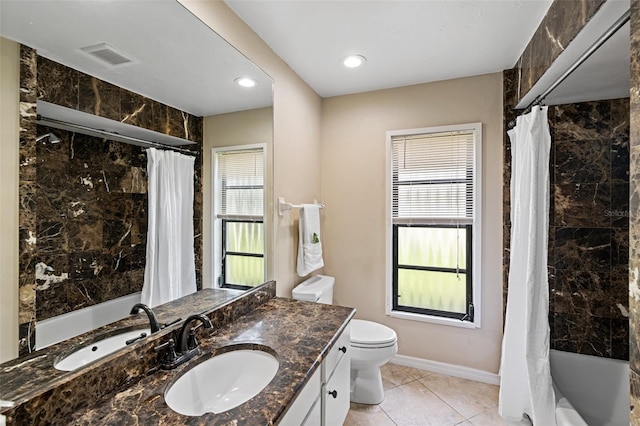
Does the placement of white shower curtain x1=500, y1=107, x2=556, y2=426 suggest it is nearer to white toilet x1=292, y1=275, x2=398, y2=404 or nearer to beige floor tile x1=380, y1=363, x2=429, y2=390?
beige floor tile x1=380, y1=363, x2=429, y2=390

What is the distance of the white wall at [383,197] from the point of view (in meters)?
2.32

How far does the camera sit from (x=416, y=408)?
2.04 meters

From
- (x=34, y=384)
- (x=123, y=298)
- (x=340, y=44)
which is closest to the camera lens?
(x=34, y=384)

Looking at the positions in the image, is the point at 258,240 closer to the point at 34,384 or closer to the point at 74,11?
the point at 34,384

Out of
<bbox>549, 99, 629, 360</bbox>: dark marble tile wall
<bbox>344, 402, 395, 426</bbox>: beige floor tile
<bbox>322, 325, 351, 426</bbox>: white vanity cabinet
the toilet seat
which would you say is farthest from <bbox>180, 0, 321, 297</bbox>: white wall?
<bbox>549, 99, 629, 360</bbox>: dark marble tile wall

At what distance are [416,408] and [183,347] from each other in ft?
5.60

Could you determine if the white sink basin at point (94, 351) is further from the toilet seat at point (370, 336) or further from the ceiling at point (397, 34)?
the ceiling at point (397, 34)

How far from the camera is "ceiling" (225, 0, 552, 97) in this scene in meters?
1.58

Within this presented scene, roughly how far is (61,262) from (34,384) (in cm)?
32

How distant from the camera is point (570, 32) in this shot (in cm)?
135

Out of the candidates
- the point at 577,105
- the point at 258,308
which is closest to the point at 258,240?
the point at 258,308

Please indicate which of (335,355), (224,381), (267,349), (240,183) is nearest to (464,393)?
(335,355)

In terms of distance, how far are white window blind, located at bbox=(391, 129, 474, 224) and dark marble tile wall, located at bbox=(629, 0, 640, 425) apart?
1.47m

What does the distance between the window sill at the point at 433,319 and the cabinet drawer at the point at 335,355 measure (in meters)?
1.07
